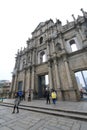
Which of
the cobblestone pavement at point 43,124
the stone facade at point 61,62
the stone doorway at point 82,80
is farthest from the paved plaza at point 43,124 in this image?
the stone doorway at point 82,80

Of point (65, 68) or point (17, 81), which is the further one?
point (17, 81)

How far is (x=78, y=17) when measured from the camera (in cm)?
1357

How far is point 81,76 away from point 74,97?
3447mm

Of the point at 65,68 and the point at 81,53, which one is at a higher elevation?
the point at 81,53

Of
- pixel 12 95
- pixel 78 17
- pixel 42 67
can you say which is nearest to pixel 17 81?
pixel 12 95

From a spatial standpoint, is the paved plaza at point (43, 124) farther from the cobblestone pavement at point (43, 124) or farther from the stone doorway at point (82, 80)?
the stone doorway at point (82, 80)

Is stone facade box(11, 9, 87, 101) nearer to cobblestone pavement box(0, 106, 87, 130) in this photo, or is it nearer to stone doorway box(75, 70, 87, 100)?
stone doorway box(75, 70, 87, 100)

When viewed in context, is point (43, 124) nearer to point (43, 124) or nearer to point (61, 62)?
point (43, 124)

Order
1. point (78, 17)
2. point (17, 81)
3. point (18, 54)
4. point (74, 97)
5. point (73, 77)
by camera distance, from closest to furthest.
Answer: point (74, 97) → point (73, 77) → point (78, 17) → point (17, 81) → point (18, 54)

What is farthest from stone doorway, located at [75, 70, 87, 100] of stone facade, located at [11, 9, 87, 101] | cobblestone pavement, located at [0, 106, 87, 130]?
cobblestone pavement, located at [0, 106, 87, 130]

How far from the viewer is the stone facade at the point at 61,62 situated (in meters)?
10.4

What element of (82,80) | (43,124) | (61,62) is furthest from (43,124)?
(61,62)

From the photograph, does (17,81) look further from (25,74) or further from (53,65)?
(53,65)

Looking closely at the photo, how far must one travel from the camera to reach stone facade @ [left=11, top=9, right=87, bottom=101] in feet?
34.1
